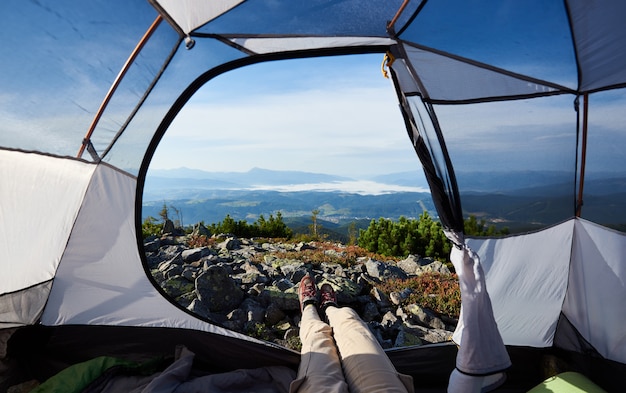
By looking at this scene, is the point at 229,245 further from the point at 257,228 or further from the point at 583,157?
the point at 583,157

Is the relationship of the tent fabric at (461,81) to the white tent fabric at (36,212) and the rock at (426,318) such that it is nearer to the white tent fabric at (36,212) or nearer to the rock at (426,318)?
the white tent fabric at (36,212)

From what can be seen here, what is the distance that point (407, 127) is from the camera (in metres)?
2.72

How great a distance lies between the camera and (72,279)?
10.0 ft

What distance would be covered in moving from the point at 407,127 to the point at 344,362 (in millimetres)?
1594

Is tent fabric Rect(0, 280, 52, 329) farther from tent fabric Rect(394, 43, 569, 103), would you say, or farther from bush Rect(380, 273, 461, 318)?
bush Rect(380, 273, 461, 318)

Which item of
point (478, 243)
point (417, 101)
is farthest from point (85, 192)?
point (478, 243)

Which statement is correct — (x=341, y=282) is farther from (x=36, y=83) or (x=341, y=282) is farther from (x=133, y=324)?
(x=36, y=83)

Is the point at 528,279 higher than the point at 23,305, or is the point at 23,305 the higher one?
the point at 528,279

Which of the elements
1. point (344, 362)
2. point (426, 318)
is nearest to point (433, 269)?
point (426, 318)

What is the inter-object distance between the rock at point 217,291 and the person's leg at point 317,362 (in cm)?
142

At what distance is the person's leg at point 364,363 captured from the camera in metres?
2.33

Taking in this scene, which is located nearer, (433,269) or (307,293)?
(307,293)

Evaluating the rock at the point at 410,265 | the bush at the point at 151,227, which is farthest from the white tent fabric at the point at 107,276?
the bush at the point at 151,227

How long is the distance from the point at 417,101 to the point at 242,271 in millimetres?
4546
